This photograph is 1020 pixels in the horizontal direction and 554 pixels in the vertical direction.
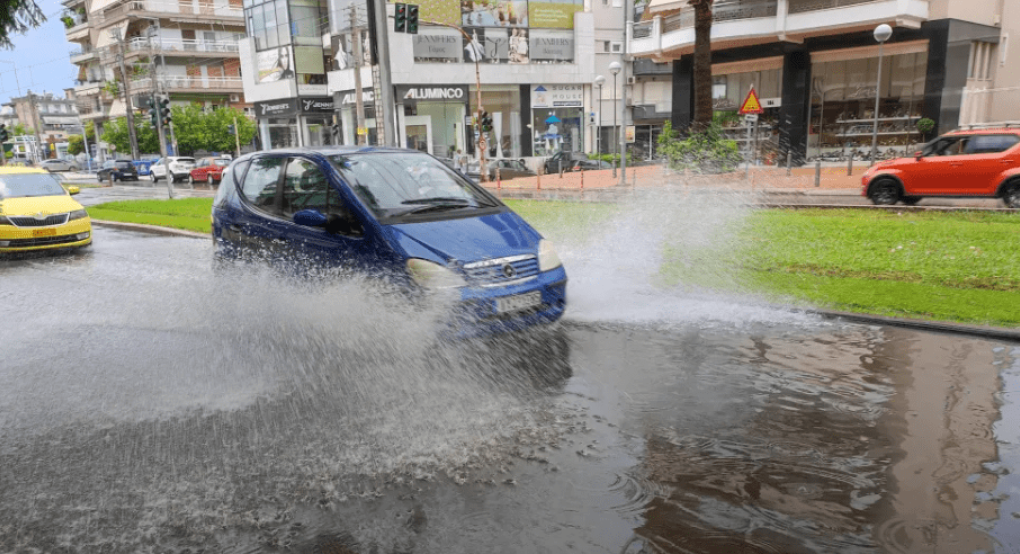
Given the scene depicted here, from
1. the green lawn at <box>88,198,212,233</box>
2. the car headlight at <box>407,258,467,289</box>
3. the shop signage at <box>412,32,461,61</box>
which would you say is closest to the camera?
the car headlight at <box>407,258,467,289</box>

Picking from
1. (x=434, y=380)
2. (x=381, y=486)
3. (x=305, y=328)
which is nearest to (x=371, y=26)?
Answer: (x=305, y=328)

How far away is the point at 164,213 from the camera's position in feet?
64.3

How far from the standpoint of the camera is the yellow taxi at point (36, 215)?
12.3 meters

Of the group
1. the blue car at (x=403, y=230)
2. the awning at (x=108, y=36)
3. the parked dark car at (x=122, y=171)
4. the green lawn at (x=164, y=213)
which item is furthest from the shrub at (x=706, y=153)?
the awning at (x=108, y=36)

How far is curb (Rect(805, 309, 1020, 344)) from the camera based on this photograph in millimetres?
6086

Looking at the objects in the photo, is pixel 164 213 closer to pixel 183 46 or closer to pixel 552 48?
pixel 552 48

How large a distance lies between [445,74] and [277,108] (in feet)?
48.5

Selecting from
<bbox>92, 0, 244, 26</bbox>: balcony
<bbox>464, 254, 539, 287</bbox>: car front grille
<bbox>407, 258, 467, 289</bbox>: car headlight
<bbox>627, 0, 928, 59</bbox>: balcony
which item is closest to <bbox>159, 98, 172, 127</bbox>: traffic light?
<bbox>627, 0, 928, 59</bbox>: balcony

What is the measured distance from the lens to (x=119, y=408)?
4.98m

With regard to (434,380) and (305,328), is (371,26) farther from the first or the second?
(434,380)

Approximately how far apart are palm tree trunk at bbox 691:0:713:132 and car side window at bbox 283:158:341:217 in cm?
1648

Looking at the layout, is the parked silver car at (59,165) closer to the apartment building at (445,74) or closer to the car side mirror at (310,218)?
the apartment building at (445,74)

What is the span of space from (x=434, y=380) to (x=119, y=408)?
2.20 meters

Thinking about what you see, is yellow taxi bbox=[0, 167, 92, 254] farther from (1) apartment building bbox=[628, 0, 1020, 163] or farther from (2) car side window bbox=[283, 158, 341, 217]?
(1) apartment building bbox=[628, 0, 1020, 163]
